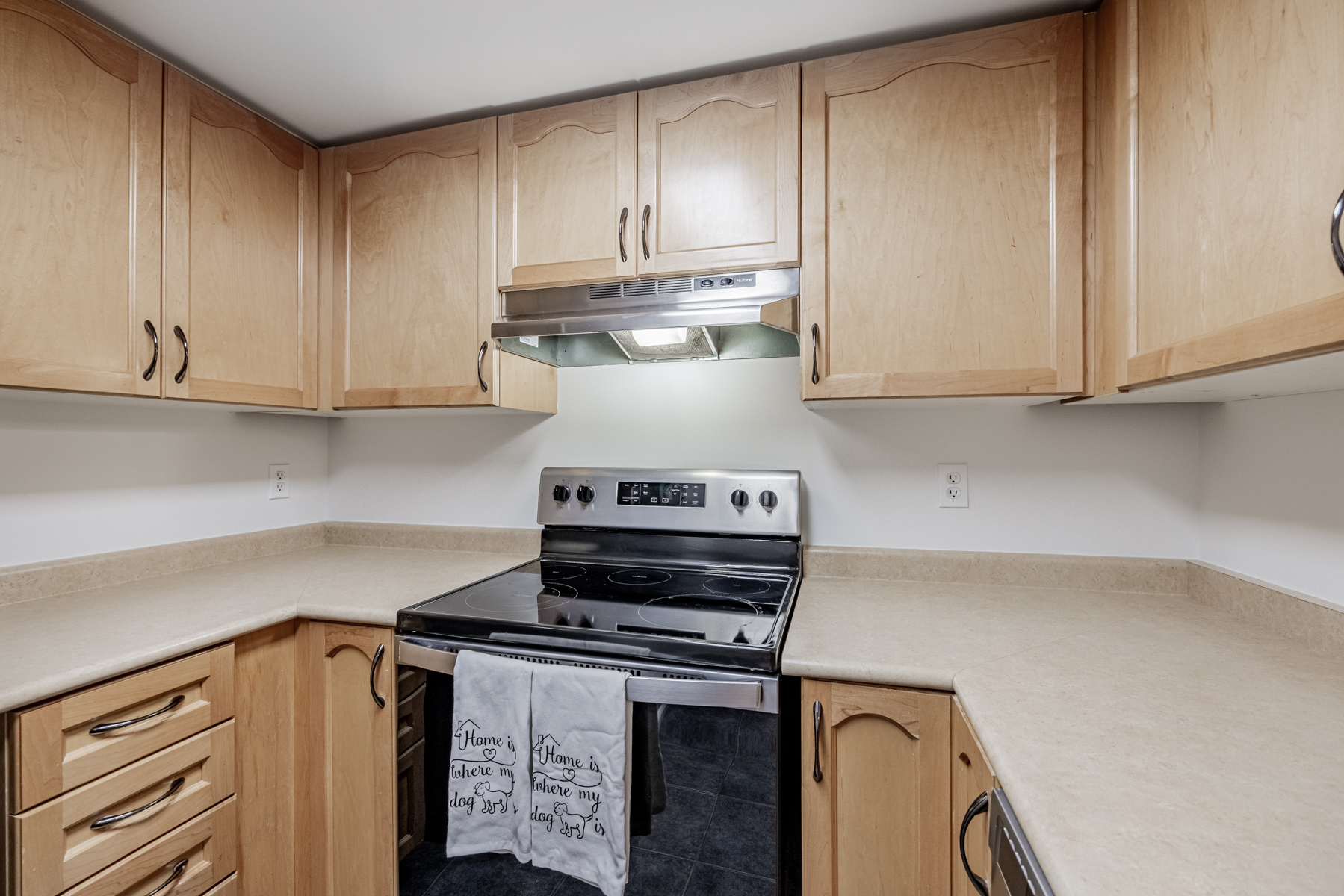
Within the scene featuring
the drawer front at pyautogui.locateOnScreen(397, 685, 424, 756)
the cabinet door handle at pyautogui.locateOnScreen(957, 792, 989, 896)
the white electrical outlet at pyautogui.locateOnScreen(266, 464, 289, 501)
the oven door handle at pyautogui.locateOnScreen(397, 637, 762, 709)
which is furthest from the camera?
the white electrical outlet at pyautogui.locateOnScreen(266, 464, 289, 501)

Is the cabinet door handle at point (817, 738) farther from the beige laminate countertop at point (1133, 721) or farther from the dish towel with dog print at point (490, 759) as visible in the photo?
the dish towel with dog print at point (490, 759)

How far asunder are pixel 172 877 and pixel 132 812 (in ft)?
0.58

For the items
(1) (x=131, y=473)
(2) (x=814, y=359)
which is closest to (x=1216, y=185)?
(2) (x=814, y=359)

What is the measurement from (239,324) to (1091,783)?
1921 mm

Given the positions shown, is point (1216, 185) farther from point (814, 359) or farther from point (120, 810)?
point (120, 810)

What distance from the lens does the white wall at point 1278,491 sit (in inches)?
40.5

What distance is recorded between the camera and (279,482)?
197cm

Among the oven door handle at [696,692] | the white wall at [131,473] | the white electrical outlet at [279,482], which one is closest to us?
the oven door handle at [696,692]

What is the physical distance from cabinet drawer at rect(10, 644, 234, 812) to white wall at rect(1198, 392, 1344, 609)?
208 cm


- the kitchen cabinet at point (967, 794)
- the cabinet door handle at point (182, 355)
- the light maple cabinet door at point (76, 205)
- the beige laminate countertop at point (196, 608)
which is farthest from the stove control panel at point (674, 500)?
the light maple cabinet door at point (76, 205)

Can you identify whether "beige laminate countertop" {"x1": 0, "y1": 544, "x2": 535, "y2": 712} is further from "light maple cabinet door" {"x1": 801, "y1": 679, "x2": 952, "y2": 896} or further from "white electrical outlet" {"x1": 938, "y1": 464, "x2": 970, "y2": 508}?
"white electrical outlet" {"x1": 938, "y1": 464, "x2": 970, "y2": 508}

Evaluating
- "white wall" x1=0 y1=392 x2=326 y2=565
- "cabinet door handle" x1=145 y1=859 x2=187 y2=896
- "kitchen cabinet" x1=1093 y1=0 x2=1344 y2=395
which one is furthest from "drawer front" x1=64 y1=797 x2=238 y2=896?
"kitchen cabinet" x1=1093 y1=0 x2=1344 y2=395

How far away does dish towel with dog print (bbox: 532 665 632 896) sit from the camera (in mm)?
1075

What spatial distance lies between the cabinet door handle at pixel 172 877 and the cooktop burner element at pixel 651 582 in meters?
0.56
